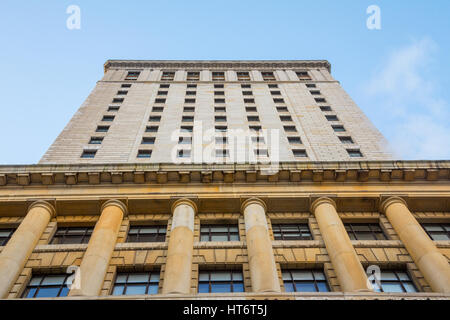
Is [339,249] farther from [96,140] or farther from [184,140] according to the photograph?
[96,140]

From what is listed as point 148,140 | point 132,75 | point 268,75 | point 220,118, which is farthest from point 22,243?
point 268,75

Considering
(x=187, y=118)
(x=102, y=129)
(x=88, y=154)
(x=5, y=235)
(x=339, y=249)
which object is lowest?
(x=339, y=249)

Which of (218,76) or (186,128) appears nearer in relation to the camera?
(186,128)

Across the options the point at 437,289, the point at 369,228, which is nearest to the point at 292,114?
the point at 369,228

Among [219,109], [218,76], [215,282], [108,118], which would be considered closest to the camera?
[215,282]

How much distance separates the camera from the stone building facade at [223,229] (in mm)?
15102

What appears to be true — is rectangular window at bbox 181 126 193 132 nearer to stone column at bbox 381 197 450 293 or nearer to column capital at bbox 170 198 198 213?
column capital at bbox 170 198 198 213

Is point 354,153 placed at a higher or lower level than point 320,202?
higher

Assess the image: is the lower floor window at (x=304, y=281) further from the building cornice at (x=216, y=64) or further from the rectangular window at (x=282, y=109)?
the building cornice at (x=216, y=64)

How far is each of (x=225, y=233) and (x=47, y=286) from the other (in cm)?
846

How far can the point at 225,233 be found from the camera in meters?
19.1

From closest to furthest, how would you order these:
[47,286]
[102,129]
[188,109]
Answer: [47,286]
[102,129]
[188,109]

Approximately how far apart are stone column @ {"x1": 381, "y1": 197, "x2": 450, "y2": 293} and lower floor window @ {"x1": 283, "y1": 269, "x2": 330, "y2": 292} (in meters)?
4.13

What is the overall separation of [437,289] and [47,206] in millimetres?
18344
